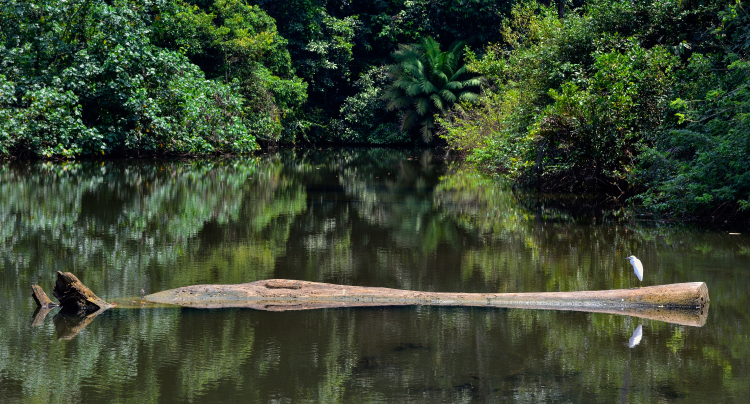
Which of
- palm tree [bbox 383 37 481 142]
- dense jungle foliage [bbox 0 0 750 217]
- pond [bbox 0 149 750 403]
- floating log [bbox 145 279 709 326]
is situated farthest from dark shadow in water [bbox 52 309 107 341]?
palm tree [bbox 383 37 481 142]

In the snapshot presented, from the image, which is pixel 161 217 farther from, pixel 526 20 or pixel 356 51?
pixel 356 51

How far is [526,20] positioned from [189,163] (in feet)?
39.1

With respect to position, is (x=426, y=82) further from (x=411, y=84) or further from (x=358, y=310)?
(x=358, y=310)

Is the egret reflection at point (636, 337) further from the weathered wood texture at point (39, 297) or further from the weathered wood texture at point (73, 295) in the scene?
the weathered wood texture at point (39, 297)

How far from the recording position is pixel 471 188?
51.2ft

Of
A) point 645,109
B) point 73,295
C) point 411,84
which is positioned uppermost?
point 411,84

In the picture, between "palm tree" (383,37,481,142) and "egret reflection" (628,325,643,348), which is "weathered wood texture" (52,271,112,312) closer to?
"egret reflection" (628,325,643,348)

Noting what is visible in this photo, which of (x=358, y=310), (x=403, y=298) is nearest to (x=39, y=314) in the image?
(x=358, y=310)

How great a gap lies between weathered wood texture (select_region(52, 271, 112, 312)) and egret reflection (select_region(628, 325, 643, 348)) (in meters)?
4.01

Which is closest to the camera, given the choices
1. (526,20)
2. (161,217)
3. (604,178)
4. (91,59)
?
(161,217)

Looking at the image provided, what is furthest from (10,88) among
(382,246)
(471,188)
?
(382,246)

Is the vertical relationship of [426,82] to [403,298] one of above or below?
above

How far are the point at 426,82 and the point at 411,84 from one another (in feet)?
2.18

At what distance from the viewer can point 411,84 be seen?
32.3 metres
